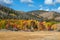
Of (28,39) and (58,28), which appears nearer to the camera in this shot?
(28,39)

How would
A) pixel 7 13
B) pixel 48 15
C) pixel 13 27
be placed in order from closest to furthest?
1. pixel 13 27
2. pixel 7 13
3. pixel 48 15

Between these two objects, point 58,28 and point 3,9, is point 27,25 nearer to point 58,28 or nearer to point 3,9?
point 58,28

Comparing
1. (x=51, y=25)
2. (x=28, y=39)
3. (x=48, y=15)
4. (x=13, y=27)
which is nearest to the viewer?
(x=28, y=39)

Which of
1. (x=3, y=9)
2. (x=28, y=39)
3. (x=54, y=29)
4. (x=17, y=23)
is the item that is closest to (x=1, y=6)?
(x=3, y=9)

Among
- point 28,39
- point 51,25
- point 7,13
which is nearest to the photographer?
point 28,39

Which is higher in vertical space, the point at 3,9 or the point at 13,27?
the point at 3,9

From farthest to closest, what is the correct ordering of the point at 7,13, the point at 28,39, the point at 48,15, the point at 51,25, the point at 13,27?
the point at 48,15 → the point at 7,13 → the point at 51,25 → the point at 13,27 → the point at 28,39

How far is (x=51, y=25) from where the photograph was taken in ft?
188

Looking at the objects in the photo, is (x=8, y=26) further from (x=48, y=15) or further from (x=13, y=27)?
(x=48, y=15)

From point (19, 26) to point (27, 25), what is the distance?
1.95 meters

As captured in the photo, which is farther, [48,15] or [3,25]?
[48,15]

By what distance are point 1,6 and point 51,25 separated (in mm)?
20303

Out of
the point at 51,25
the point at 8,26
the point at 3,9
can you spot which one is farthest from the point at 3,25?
the point at 3,9

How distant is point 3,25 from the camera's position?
176ft
